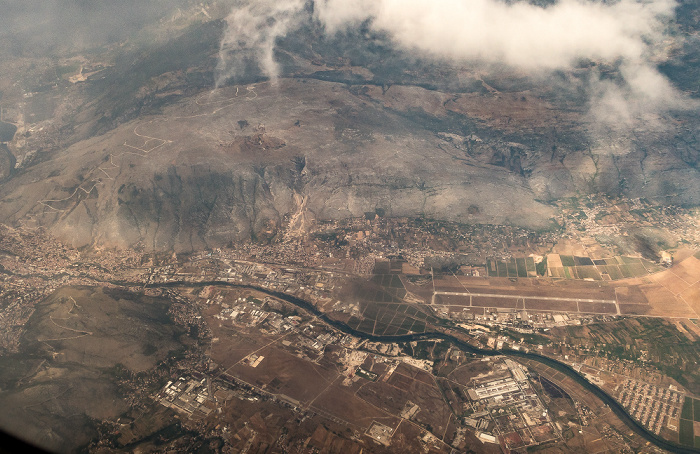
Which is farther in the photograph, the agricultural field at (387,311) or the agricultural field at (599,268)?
the agricultural field at (599,268)

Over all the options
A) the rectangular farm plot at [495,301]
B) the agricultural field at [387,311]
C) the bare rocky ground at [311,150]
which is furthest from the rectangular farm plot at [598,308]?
the agricultural field at [387,311]

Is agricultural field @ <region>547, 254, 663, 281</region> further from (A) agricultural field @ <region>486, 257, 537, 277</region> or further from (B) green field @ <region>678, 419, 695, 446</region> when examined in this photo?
(B) green field @ <region>678, 419, 695, 446</region>

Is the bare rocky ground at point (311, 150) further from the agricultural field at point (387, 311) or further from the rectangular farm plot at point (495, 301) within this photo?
the rectangular farm plot at point (495, 301)

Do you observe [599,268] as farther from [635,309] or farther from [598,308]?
[635,309]

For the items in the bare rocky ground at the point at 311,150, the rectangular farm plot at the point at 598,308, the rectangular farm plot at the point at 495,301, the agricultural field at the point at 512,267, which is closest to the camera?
the rectangular farm plot at the point at 598,308

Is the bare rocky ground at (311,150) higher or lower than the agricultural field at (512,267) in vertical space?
higher

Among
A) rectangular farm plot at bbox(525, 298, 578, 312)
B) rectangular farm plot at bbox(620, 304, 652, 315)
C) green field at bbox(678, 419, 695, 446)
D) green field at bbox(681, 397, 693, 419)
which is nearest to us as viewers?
green field at bbox(678, 419, 695, 446)

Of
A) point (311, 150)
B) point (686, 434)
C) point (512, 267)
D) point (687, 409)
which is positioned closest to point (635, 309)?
point (687, 409)

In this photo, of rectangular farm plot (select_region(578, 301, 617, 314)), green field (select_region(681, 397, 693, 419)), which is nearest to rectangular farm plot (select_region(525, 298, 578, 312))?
rectangular farm plot (select_region(578, 301, 617, 314))

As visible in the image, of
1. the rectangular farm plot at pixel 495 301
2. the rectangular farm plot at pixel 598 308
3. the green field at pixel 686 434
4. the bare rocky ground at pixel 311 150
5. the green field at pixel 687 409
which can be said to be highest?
the bare rocky ground at pixel 311 150

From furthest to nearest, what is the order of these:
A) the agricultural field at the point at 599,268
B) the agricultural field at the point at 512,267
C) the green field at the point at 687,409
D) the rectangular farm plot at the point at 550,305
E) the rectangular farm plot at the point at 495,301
Result: 1. the agricultural field at the point at 512,267
2. the agricultural field at the point at 599,268
3. the rectangular farm plot at the point at 495,301
4. the rectangular farm plot at the point at 550,305
5. the green field at the point at 687,409

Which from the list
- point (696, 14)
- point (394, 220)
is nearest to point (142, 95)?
point (394, 220)

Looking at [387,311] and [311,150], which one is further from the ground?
[311,150]
